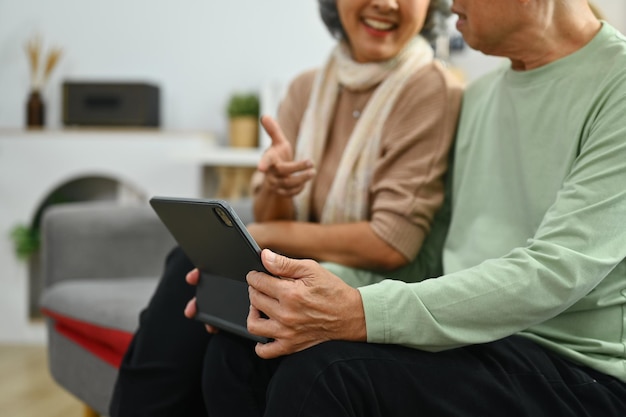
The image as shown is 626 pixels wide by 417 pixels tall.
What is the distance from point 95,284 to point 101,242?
0.47 ft

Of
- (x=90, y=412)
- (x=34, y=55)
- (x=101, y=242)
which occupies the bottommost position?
(x=90, y=412)

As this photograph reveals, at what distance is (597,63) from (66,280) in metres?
1.54

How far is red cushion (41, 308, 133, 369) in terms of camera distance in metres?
1.81

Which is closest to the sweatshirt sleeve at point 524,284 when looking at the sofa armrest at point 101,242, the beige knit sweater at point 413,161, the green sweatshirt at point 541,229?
the green sweatshirt at point 541,229

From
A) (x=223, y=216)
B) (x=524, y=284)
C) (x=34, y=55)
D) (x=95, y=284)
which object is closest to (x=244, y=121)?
(x=34, y=55)

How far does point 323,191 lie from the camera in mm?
1511

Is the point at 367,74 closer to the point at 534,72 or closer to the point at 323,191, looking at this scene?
the point at 323,191

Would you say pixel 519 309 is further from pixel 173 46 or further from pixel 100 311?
pixel 173 46

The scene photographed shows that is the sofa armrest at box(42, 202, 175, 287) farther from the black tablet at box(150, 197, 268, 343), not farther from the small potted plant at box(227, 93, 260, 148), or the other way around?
the small potted plant at box(227, 93, 260, 148)

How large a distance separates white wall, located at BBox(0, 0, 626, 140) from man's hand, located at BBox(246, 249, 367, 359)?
280 cm

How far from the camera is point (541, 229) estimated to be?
1.03 metres

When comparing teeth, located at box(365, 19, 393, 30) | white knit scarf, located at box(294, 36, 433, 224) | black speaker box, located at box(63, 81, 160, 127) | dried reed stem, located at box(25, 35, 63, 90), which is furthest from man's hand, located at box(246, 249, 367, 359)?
dried reed stem, located at box(25, 35, 63, 90)

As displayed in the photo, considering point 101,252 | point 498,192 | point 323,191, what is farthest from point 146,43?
point 498,192

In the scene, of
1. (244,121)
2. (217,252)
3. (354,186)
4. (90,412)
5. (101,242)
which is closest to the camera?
(217,252)
